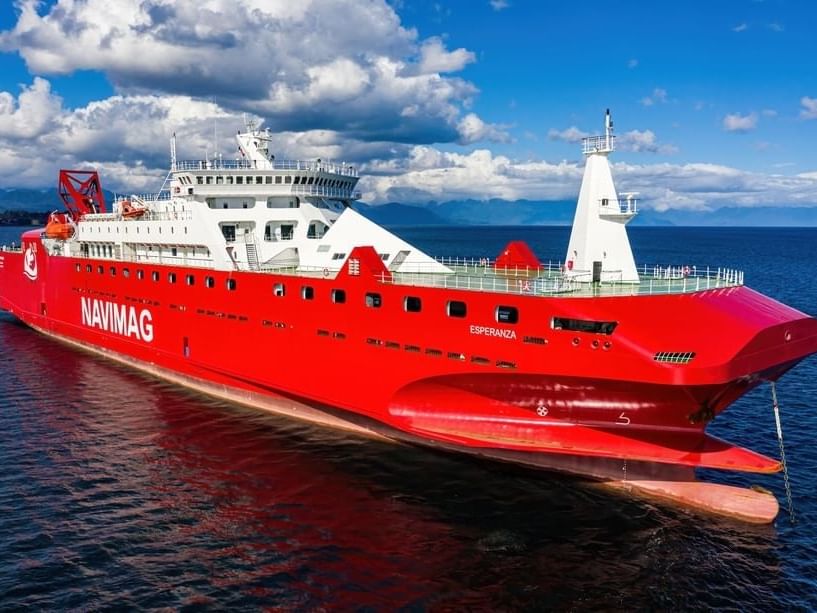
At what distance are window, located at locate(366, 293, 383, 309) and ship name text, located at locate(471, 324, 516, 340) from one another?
3741 mm

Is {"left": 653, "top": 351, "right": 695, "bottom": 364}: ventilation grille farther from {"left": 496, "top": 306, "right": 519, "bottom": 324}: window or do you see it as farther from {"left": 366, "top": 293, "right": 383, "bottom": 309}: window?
{"left": 366, "top": 293, "right": 383, "bottom": 309}: window

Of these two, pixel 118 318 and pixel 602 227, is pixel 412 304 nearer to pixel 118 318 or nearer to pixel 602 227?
pixel 602 227

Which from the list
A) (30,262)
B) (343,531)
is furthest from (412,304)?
(30,262)

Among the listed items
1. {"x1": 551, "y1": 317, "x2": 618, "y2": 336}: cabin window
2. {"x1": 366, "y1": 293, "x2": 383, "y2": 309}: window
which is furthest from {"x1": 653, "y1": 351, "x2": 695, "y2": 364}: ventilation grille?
{"x1": 366, "y1": 293, "x2": 383, "y2": 309}: window

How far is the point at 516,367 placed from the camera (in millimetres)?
18094

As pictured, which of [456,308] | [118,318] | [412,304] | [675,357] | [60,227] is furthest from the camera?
[60,227]

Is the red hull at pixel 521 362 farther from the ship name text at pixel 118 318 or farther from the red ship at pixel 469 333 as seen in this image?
the ship name text at pixel 118 318

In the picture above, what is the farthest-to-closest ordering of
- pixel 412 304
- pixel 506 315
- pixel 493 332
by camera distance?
pixel 412 304 < pixel 493 332 < pixel 506 315

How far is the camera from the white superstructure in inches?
1004

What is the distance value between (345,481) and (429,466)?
111 inches

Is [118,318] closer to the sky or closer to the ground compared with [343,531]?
closer to the sky

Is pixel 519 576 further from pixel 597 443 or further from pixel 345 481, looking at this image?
pixel 345 481

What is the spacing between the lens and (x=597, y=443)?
18.0 metres

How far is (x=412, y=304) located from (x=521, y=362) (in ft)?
14.0
